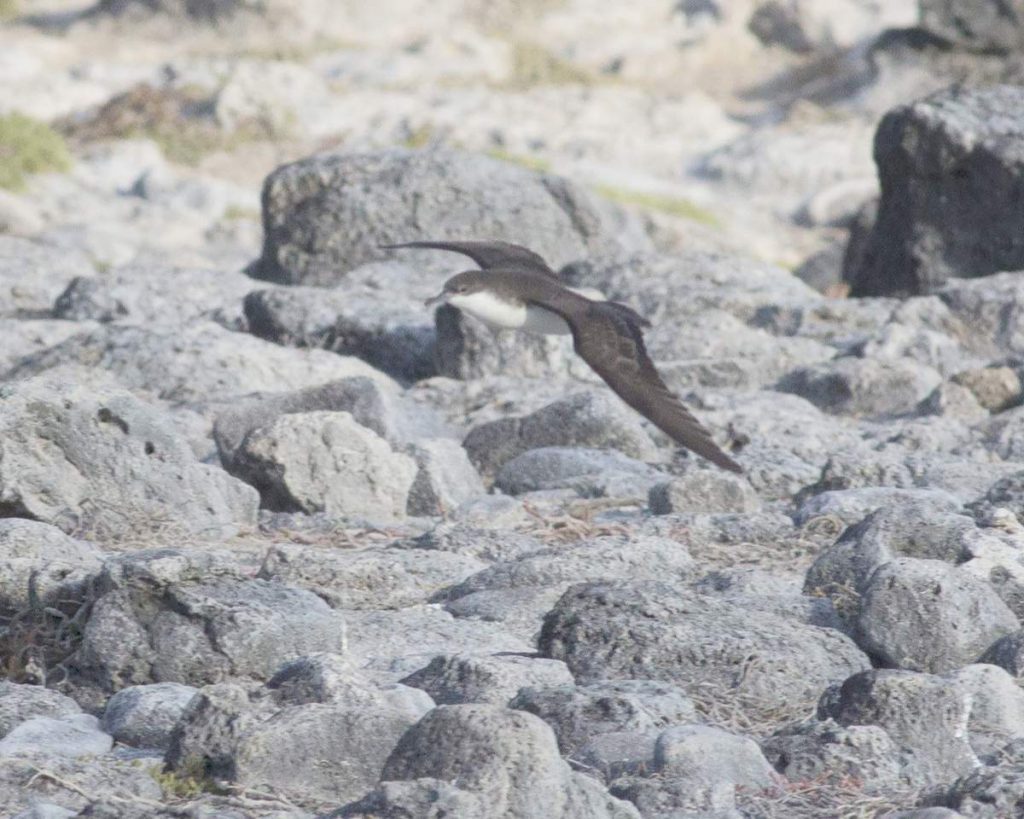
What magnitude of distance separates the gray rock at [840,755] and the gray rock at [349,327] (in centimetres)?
592

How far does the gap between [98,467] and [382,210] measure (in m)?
6.14

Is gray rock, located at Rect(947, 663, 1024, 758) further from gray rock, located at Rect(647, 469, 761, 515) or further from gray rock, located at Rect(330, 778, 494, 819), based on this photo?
gray rock, located at Rect(647, 469, 761, 515)

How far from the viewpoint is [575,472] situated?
761 cm

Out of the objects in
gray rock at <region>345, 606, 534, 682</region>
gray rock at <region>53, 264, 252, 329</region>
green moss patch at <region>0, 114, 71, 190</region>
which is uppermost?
gray rock at <region>345, 606, 534, 682</region>

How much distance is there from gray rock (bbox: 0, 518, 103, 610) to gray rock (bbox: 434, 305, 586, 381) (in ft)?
A: 13.8

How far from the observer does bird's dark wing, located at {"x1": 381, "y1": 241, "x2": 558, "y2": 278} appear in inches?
335

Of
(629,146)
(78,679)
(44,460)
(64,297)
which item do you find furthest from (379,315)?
(629,146)

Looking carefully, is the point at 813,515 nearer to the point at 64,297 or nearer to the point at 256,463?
the point at 256,463

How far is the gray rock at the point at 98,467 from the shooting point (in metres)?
6.21

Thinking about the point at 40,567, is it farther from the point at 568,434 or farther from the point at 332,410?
the point at 568,434

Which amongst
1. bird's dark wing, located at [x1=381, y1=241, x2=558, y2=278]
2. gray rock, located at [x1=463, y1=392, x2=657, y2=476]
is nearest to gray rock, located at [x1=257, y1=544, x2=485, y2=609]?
gray rock, located at [x1=463, y1=392, x2=657, y2=476]

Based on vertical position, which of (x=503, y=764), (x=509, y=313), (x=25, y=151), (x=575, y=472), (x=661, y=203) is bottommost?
(x=661, y=203)

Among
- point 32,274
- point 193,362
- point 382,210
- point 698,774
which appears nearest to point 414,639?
point 698,774

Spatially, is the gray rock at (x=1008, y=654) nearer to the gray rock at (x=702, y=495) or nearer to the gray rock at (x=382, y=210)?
the gray rock at (x=702, y=495)
